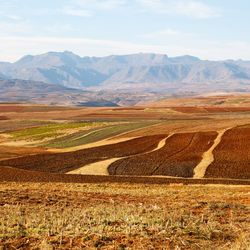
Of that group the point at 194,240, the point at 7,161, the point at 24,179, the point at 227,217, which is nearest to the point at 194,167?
the point at 24,179

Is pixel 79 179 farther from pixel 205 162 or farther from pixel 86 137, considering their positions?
pixel 86 137

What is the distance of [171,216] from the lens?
44.2ft

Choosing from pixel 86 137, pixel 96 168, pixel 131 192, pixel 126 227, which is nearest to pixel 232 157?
pixel 96 168

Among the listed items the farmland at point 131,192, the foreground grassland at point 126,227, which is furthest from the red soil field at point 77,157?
the foreground grassland at point 126,227

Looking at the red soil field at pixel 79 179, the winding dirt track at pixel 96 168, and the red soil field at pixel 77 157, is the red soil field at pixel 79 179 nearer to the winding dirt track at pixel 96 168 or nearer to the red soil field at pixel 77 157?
the winding dirt track at pixel 96 168

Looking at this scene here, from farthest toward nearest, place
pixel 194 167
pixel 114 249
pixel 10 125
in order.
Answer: pixel 10 125 < pixel 194 167 < pixel 114 249

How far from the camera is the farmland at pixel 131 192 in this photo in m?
11.0

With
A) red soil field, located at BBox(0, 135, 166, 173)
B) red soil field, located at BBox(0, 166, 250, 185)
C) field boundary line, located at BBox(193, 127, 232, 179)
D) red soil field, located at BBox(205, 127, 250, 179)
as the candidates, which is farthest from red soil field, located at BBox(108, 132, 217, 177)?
red soil field, located at BBox(0, 166, 250, 185)

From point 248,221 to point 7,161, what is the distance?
122 feet

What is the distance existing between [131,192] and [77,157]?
26406 mm

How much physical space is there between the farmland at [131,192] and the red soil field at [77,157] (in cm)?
13

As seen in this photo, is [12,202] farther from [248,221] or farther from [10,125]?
[10,125]

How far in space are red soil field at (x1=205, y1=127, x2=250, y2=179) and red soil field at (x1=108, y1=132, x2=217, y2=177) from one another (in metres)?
2.26

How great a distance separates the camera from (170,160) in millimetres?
45906
